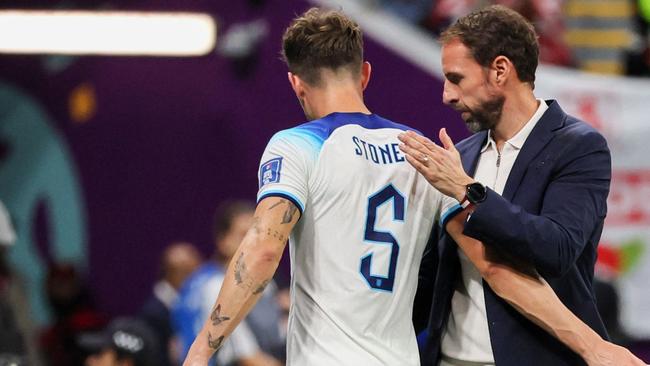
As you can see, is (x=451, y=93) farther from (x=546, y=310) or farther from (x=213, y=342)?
(x=213, y=342)

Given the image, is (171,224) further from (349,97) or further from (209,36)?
(349,97)

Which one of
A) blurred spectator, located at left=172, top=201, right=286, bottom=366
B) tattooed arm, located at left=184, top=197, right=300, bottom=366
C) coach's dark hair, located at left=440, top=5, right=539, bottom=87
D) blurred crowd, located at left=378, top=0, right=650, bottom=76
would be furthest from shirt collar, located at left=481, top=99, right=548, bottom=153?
blurred crowd, located at left=378, top=0, right=650, bottom=76

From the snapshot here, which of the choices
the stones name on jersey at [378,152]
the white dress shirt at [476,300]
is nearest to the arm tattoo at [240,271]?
the stones name on jersey at [378,152]

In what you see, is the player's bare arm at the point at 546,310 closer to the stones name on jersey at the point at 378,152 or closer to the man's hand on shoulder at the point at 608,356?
the man's hand on shoulder at the point at 608,356

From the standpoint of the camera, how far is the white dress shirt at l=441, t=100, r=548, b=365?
4.39 m

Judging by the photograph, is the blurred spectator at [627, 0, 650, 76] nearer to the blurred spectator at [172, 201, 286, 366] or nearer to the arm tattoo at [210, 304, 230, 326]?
the blurred spectator at [172, 201, 286, 366]

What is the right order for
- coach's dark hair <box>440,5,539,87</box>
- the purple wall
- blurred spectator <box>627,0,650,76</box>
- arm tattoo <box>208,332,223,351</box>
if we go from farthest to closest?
the purple wall
blurred spectator <box>627,0,650,76</box>
coach's dark hair <box>440,5,539,87</box>
arm tattoo <box>208,332,223,351</box>

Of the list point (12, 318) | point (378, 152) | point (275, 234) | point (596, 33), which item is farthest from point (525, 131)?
point (596, 33)

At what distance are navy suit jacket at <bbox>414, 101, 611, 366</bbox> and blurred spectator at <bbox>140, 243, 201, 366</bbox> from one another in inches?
213

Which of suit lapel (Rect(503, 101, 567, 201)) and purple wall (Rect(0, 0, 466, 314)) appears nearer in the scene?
suit lapel (Rect(503, 101, 567, 201))

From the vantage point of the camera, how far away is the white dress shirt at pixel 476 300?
14.4ft

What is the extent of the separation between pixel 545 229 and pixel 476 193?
24cm

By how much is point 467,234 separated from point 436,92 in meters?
5.75

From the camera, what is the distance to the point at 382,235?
13.7 feet
